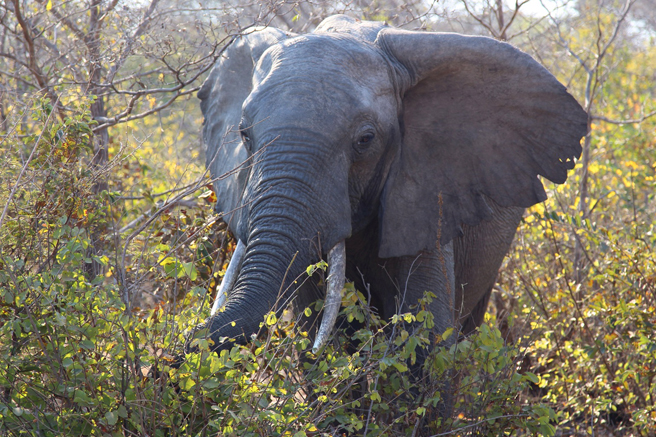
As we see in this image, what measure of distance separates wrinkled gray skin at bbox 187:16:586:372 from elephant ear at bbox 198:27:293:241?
0.08ft

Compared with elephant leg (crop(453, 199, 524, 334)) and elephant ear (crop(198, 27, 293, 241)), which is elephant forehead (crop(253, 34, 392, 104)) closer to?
elephant ear (crop(198, 27, 293, 241))

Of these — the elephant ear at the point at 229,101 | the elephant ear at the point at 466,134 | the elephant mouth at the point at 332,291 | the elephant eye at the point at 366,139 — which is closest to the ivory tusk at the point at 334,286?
the elephant mouth at the point at 332,291

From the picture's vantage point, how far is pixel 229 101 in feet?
14.7

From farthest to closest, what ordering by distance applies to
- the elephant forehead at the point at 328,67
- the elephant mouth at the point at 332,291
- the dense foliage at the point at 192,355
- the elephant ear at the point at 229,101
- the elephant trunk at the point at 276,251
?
the elephant ear at the point at 229,101, the elephant forehead at the point at 328,67, the elephant mouth at the point at 332,291, the elephant trunk at the point at 276,251, the dense foliage at the point at 192,355

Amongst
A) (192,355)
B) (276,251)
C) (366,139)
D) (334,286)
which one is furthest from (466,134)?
(192,355)

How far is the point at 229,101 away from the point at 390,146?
1.22 meters

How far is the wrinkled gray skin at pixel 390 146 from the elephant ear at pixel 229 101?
0.08 ft

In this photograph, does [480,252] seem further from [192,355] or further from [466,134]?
[192,355]

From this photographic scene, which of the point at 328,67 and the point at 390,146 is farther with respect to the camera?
the point at 390,146

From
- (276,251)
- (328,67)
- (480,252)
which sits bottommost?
(480,252)

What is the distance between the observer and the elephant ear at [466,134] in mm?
3787

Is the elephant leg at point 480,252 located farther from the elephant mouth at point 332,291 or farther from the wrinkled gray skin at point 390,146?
the elephant mouth at point 332,291

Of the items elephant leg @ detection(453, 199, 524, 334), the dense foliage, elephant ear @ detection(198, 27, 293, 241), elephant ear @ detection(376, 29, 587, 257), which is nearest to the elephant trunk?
the dense foliage

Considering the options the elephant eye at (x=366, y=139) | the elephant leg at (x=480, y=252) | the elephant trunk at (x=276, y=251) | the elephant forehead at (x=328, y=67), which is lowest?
the elephant leg at (x=480, y=252)
